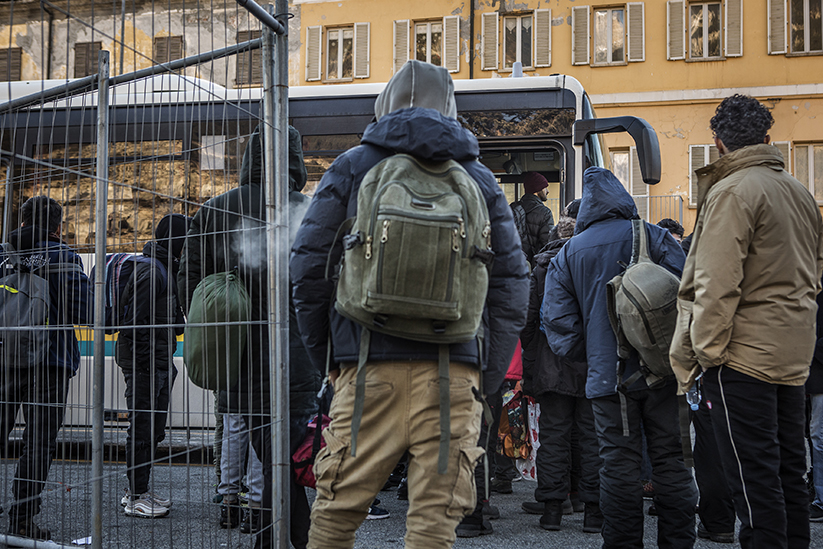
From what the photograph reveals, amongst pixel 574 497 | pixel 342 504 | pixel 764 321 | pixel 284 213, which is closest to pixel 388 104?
pixel 284 213

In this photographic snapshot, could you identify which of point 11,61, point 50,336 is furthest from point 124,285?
point 11,61

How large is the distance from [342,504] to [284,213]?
4.59 ft

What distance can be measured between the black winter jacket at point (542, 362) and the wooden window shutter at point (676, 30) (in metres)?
16.9

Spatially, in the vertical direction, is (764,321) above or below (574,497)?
above

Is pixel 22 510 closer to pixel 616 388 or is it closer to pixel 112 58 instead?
pixel 112 58

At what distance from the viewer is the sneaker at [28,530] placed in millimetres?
3704

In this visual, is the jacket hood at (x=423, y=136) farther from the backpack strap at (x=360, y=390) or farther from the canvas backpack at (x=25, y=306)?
the canvas backpack at (x=25, y=306)

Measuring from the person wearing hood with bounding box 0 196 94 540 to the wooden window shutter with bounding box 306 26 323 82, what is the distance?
18.1 metres

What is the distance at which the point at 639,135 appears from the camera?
659 centimetres

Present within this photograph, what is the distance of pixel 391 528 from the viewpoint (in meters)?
4.85

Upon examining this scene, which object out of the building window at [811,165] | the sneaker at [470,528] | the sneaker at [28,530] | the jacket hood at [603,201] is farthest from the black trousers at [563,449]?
the building window at [811,165]

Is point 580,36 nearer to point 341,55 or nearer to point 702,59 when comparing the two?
point 702,59

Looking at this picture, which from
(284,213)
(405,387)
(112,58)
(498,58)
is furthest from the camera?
(498,58)

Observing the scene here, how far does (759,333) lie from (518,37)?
1948cm
